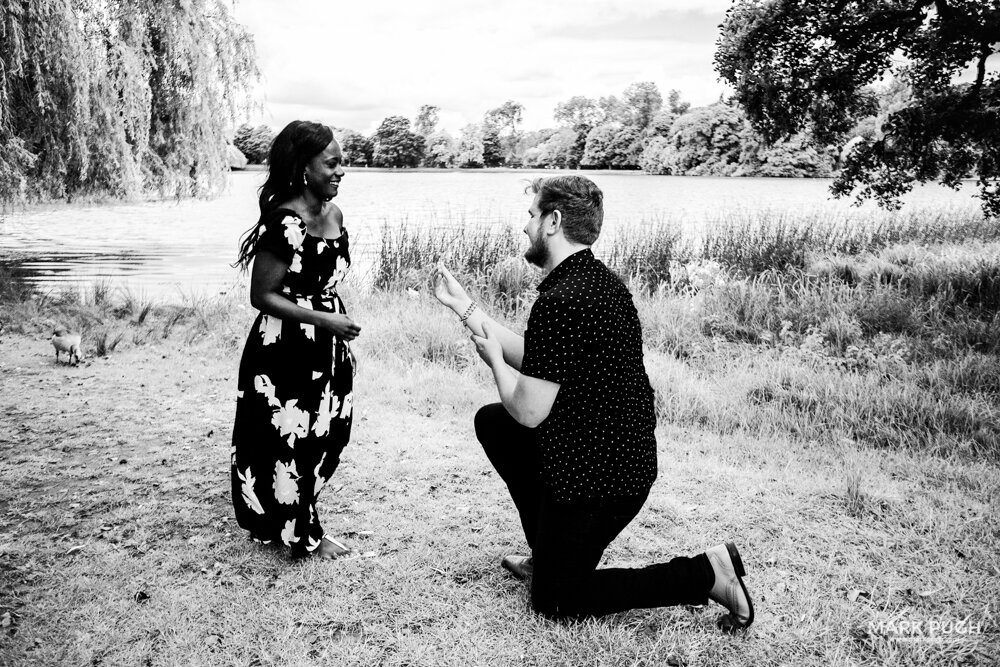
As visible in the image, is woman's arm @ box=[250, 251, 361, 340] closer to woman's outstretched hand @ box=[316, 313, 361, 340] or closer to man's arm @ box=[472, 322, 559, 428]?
woman's outstretched hand @ box=[316, 313, 361, 340]

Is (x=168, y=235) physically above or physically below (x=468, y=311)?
below

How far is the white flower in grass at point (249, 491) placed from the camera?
315 cm

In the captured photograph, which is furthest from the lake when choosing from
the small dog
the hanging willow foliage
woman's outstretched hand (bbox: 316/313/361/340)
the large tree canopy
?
the large tree canopy

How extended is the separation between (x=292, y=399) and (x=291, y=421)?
3.8 inches

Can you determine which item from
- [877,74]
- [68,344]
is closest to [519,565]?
[68,344]

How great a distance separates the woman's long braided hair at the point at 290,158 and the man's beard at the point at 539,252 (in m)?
1.05

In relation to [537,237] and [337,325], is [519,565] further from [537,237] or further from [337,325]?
[537,237]

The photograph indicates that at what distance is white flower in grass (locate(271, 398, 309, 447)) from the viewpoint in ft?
10.0

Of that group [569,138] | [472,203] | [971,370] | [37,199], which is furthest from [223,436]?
[569,138]

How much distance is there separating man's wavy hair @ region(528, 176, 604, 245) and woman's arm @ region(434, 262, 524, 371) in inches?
17.5

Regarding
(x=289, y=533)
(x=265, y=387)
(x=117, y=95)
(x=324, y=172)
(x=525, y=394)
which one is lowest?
(x=289, y=533)

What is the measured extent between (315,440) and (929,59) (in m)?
8.39

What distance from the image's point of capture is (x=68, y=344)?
21.2 feet

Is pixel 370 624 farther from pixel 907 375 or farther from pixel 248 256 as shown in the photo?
pixel 907 375
